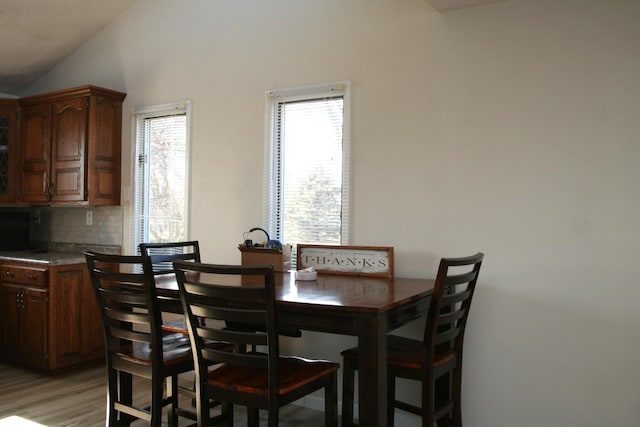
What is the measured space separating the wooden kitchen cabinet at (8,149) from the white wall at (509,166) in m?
2.43

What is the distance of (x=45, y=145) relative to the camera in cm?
444

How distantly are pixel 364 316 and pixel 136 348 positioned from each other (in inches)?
52.5

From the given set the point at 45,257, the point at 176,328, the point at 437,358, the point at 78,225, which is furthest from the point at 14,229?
the point at 437,358

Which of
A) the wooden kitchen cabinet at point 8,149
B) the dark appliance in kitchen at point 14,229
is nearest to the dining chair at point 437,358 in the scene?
the wooden kitchen cabinet at point 8,149

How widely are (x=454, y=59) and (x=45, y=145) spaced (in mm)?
3430

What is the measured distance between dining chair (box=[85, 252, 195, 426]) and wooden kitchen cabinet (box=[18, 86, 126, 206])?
5.91ft

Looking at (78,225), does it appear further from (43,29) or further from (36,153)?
(43,29)

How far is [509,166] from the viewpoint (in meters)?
2.77

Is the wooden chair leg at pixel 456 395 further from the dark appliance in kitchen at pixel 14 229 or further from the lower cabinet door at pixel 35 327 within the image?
the dark appliance in kitchen at pixel 14 229

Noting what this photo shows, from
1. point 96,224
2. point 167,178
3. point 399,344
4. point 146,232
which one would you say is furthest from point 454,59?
point 96,224

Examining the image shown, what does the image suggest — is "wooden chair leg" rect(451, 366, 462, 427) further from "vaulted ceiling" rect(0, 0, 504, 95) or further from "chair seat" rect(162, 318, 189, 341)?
"vaulted ceiling" rect(0, 0, 504, 95)

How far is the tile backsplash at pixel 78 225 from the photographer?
443cm

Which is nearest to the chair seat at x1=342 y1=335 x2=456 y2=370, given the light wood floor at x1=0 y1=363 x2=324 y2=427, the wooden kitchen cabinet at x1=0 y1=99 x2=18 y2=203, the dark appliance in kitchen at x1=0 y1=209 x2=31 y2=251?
the light wood floor at x1=0 y1=363 x2=324 y2=427

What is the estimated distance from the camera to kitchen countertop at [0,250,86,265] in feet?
13.0
